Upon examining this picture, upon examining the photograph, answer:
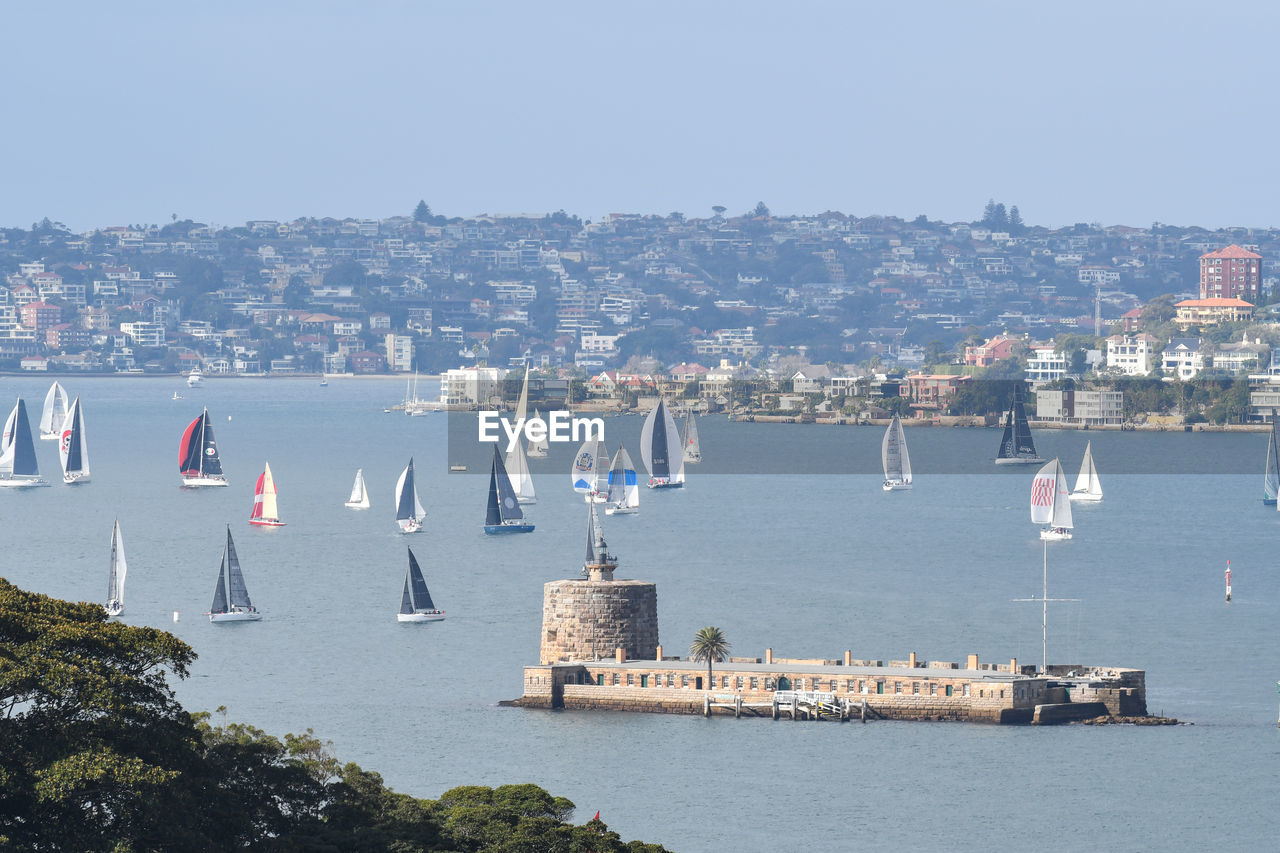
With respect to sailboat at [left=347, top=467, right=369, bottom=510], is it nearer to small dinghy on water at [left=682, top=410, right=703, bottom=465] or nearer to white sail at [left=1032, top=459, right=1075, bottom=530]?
white sail at [left=1032, top=459, right=1075, bottom=530]

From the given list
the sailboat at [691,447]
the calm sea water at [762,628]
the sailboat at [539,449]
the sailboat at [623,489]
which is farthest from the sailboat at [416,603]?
the sailboat at [539,449]

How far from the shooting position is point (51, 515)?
89.0 m

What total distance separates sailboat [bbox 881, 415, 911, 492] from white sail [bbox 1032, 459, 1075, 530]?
81.7ft

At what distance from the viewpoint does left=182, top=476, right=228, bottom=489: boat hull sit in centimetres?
10088

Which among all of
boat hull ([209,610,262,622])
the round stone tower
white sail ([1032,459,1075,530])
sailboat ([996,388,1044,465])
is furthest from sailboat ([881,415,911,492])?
the round stone tower

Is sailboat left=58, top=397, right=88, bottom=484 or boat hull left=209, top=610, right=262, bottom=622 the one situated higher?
sailboat left=58, top=397, right=88, bottom=484

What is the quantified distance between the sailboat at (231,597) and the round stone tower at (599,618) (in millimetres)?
14823

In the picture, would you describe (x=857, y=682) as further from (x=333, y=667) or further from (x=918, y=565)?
(x=918, y=565)

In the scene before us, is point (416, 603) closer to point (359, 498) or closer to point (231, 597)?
point (231, 597)

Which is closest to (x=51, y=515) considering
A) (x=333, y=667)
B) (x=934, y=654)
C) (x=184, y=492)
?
(x=184, y=492)

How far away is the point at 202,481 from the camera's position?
101m

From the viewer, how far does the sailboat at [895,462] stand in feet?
342

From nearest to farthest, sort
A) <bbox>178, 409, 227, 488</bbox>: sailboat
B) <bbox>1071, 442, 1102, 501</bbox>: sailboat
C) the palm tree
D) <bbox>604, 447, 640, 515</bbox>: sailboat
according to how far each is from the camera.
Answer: the palm tree < <bbox>604, 447, 640, 515</bbox>: sailboat < <bbox>1071, 442, 1102, 501</bbox>: sailboat < <bbox>178, 409, 227, 488</bbox>: sailboat

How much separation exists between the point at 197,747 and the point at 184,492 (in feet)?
250
